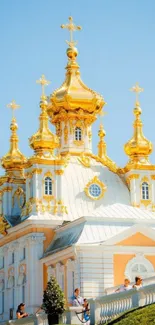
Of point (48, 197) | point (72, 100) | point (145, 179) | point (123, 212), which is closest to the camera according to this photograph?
point (123, 212)

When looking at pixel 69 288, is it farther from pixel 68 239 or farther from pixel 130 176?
pixel 130 176

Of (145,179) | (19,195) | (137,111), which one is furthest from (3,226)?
(137,111)

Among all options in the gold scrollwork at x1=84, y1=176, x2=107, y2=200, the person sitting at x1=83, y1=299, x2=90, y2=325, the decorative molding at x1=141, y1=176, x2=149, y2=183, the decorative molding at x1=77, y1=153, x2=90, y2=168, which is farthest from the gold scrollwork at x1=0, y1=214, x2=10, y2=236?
the person sitting at x1=83, y1=299, x2=90, y2=325

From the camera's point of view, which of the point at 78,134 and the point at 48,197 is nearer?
the point at 48,197

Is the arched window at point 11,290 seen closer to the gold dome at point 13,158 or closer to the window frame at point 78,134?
the gold dome at point 13,158

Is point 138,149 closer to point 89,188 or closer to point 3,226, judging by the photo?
point 89,188

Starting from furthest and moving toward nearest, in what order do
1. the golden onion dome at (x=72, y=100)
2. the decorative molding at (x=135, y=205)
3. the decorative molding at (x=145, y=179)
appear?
the golden onion dome at (x=72, y=100), the decorative molding at (x=145, y=179), the decorative molding at (x=135, y=205)

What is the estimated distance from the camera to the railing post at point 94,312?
29.4 metres

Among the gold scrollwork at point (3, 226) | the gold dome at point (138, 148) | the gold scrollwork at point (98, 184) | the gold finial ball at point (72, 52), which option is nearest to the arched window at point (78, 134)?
the gold dome at point (138, 148)

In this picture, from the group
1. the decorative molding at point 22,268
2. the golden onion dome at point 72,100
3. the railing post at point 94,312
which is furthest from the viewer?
the golden onion dome at point 72,100

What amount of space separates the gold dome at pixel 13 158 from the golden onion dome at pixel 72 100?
2.59m

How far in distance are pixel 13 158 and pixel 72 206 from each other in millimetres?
6335

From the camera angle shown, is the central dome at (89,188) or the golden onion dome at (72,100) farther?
the golden onion dome at (72,100)

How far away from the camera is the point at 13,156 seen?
186ft
